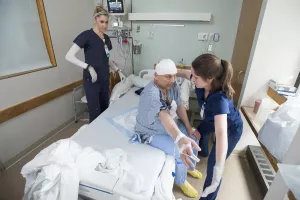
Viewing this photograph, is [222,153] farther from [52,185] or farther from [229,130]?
[52,185]

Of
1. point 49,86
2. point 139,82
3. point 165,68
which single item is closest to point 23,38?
point 49,86

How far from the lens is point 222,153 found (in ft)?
3.29

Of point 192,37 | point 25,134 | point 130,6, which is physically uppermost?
point 130,6

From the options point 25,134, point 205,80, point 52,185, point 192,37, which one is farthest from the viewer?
point 192,37

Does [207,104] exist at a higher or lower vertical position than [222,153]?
higher

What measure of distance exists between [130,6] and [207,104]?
2.27 metres

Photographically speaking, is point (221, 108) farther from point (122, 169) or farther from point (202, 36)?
point (202, 36)

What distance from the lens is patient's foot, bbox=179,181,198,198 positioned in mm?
1478

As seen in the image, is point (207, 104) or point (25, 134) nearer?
point (207, 104)

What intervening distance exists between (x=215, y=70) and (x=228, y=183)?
4.15 feet

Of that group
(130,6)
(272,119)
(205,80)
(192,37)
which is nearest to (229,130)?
(272,119)

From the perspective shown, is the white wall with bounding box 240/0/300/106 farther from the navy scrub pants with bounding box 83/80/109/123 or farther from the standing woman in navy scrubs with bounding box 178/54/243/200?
the navy scrub pants with bounding box 83/80/109/123

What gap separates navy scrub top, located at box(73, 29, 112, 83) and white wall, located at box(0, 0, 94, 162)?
611 mm

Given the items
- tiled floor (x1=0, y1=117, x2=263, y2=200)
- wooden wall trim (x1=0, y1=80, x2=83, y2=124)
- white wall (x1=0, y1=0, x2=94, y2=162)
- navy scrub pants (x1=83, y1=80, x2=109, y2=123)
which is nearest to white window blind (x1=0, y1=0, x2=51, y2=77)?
white wall (x1=0, y1=0, x2=94, y2=162)
